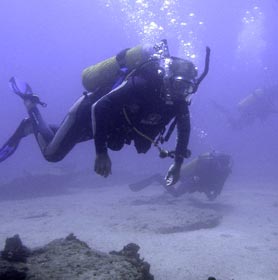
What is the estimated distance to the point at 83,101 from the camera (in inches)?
217

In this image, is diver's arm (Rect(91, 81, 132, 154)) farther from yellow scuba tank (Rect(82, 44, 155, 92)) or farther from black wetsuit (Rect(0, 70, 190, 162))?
yellow scuba tank (Rect(82, 44, 155, 92))

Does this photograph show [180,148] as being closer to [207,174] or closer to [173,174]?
[173,174]

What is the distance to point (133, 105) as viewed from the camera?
4.63 meters

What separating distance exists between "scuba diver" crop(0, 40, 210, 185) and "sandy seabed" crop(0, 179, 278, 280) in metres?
1.84

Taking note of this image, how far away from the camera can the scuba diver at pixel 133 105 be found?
4.59 m

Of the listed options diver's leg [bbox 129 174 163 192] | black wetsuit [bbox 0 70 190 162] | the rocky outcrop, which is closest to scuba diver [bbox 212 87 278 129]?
diver's leg [bbox 129 174 163 192]

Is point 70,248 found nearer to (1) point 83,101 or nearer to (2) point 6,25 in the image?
(1) point 83,101

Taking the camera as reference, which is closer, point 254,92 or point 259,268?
point 259,268

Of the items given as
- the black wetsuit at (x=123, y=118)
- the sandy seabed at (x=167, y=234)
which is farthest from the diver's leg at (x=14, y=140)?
the sandy seabed at (x=167, y=234)

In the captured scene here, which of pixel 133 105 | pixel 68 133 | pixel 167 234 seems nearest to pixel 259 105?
pixel 167 234

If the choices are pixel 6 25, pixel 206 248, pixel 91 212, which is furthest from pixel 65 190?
pixel 6 25

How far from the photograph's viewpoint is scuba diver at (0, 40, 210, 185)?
4.59m

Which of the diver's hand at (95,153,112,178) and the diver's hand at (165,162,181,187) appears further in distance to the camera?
the diver's hand at (165,162,181,187)

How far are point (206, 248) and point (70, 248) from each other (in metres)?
3.58
